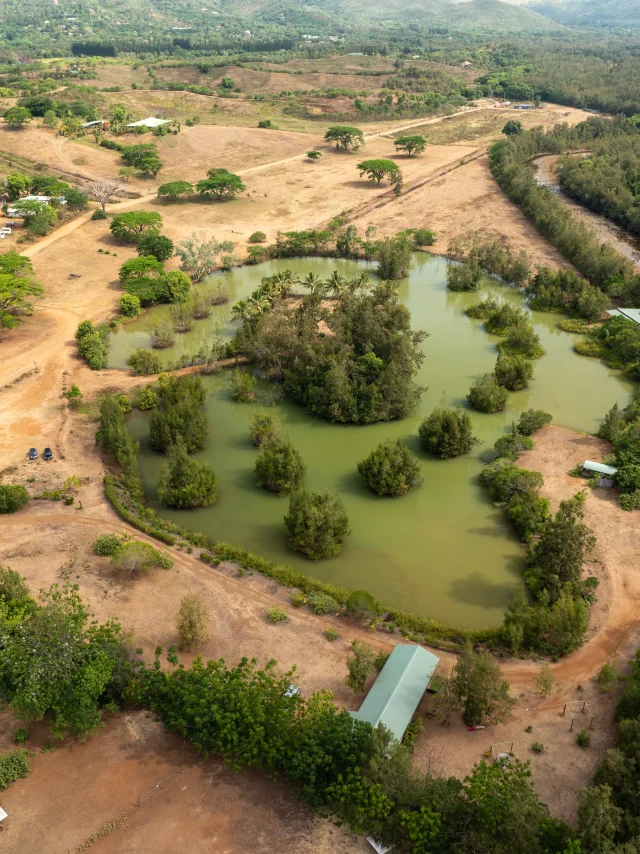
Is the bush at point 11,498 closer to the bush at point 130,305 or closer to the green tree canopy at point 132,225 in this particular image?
the bush at point 130,305

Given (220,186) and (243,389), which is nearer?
(243,389)

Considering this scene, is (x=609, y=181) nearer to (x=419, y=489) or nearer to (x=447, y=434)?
(x=447, y=434)

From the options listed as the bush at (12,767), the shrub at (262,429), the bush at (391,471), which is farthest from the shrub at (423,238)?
the bush at (12,767)

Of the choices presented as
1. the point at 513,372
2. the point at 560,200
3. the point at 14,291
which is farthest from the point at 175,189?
the point at 513,372

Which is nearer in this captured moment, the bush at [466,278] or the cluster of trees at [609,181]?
the bush at [466,278]

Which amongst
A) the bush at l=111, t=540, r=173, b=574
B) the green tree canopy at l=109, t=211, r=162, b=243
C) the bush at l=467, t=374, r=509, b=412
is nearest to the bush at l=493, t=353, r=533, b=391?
the bush at l=467, t=374, r=509, b=412

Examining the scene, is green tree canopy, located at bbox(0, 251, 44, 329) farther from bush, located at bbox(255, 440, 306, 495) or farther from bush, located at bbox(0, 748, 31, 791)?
bush, located at bbox(0, 748, 31, 791)
